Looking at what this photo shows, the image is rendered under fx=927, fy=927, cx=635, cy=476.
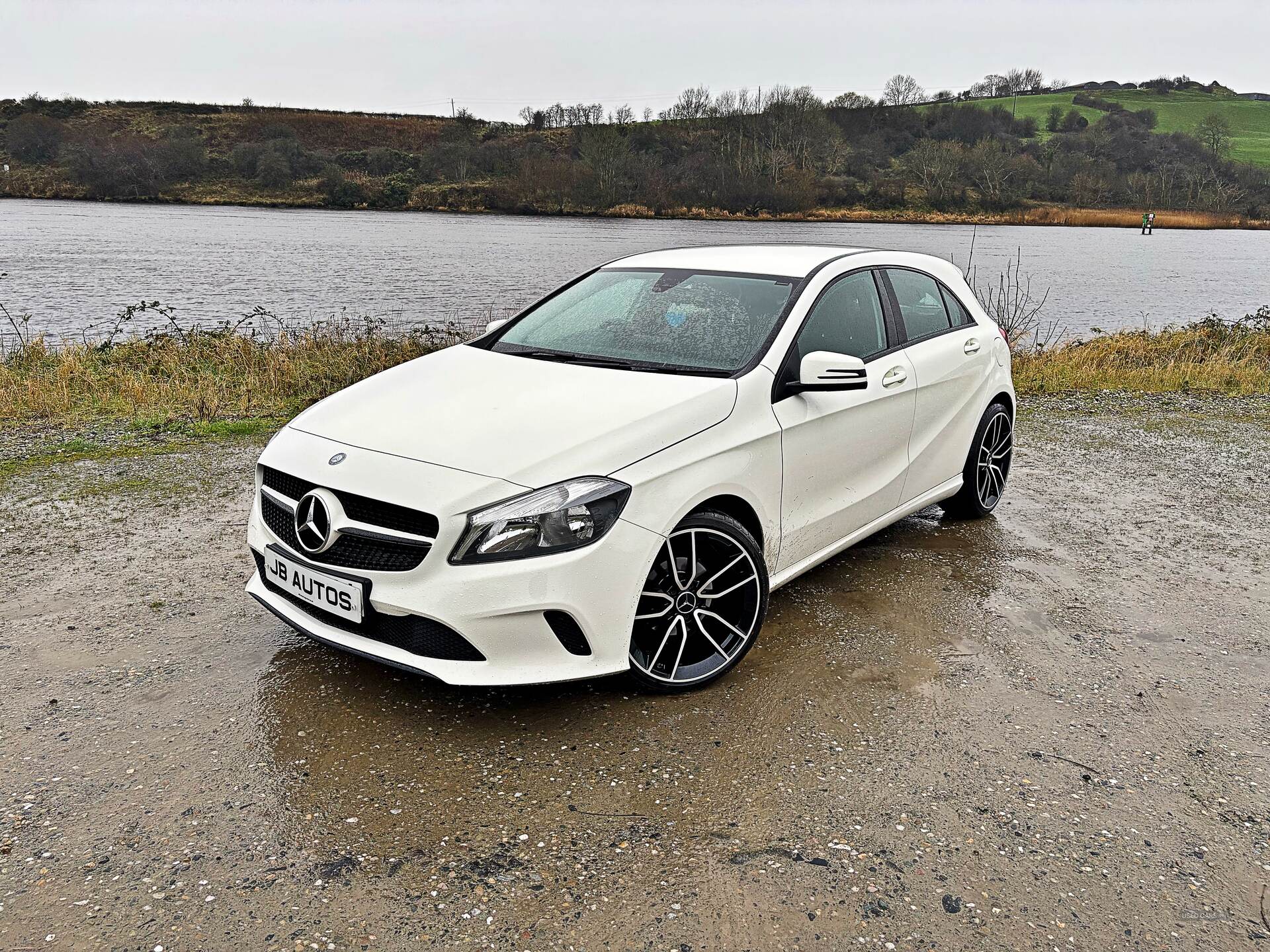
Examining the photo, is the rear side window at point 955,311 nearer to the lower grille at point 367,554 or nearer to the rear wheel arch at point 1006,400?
the rear wheel arch at point 1006,400

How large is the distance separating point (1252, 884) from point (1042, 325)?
77.3 ft

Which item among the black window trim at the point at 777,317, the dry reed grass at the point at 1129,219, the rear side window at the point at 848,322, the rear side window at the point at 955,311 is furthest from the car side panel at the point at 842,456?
the dry reed grass at the point at 1129,219

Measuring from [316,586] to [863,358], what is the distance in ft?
9.08

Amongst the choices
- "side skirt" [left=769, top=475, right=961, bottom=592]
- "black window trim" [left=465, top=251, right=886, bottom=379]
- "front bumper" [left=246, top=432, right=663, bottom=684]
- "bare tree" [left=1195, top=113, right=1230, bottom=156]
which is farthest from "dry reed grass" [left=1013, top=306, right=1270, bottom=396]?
Answer: "bare tree" [left=1195, top=113, right=1230, bottom=156]

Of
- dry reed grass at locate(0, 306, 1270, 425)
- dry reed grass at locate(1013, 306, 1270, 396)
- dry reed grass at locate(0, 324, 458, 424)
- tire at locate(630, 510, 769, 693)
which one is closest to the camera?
tire at locate(630, 510, 769, 693)

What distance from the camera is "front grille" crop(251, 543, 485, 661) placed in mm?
3201

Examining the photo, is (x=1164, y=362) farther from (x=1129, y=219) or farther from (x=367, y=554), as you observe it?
(x=1129, y=219)

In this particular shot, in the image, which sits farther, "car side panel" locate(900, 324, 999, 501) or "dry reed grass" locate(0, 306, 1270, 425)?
"dry reed grass" locate(0, 306, 1270, 425)

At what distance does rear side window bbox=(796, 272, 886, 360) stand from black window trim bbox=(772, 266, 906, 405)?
1 cm

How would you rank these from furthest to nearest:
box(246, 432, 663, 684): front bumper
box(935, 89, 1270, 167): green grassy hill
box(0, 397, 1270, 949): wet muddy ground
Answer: box(935, 89, 1270, 167): green grassy hill, box(246, 432, 663, 684): front bumper, box(0, 397, 1270, 949): wet muddy ground

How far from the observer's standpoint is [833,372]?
3939 millimetres

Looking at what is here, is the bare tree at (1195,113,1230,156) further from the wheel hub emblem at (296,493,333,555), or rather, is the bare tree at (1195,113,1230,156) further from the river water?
the wheel hub emblem at (296,493,333,555)

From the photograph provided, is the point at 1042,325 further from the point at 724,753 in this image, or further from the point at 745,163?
the point at 745,163

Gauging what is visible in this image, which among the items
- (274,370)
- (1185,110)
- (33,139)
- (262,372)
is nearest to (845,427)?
(274,370)
